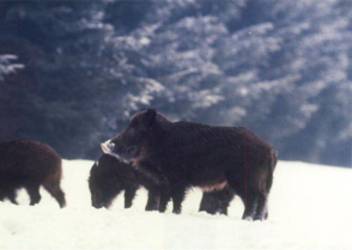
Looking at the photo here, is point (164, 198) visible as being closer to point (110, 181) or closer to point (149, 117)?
point (149, 117)

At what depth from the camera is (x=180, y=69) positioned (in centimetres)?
2386

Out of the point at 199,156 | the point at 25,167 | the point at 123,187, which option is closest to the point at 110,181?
the point at 123,187

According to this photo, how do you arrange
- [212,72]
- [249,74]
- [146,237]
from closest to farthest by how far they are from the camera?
[146,237], [212,72], [249,74]

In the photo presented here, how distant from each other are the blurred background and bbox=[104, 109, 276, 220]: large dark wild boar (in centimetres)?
914

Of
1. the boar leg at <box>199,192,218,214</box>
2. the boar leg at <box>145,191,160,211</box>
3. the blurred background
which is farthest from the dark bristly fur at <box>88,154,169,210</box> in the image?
the blurred background

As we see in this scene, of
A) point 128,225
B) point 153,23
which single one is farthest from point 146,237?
point 153,23

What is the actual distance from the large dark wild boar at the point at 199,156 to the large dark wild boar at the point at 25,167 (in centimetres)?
107

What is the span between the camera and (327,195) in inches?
470

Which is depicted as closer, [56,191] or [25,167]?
[25,167]

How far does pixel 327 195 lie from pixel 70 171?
4481mm

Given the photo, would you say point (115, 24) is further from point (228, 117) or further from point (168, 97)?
point (228, 117)

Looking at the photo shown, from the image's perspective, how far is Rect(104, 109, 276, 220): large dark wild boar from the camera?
7297 millimetres

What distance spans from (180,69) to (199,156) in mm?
16529

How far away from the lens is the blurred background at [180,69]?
18500mm
